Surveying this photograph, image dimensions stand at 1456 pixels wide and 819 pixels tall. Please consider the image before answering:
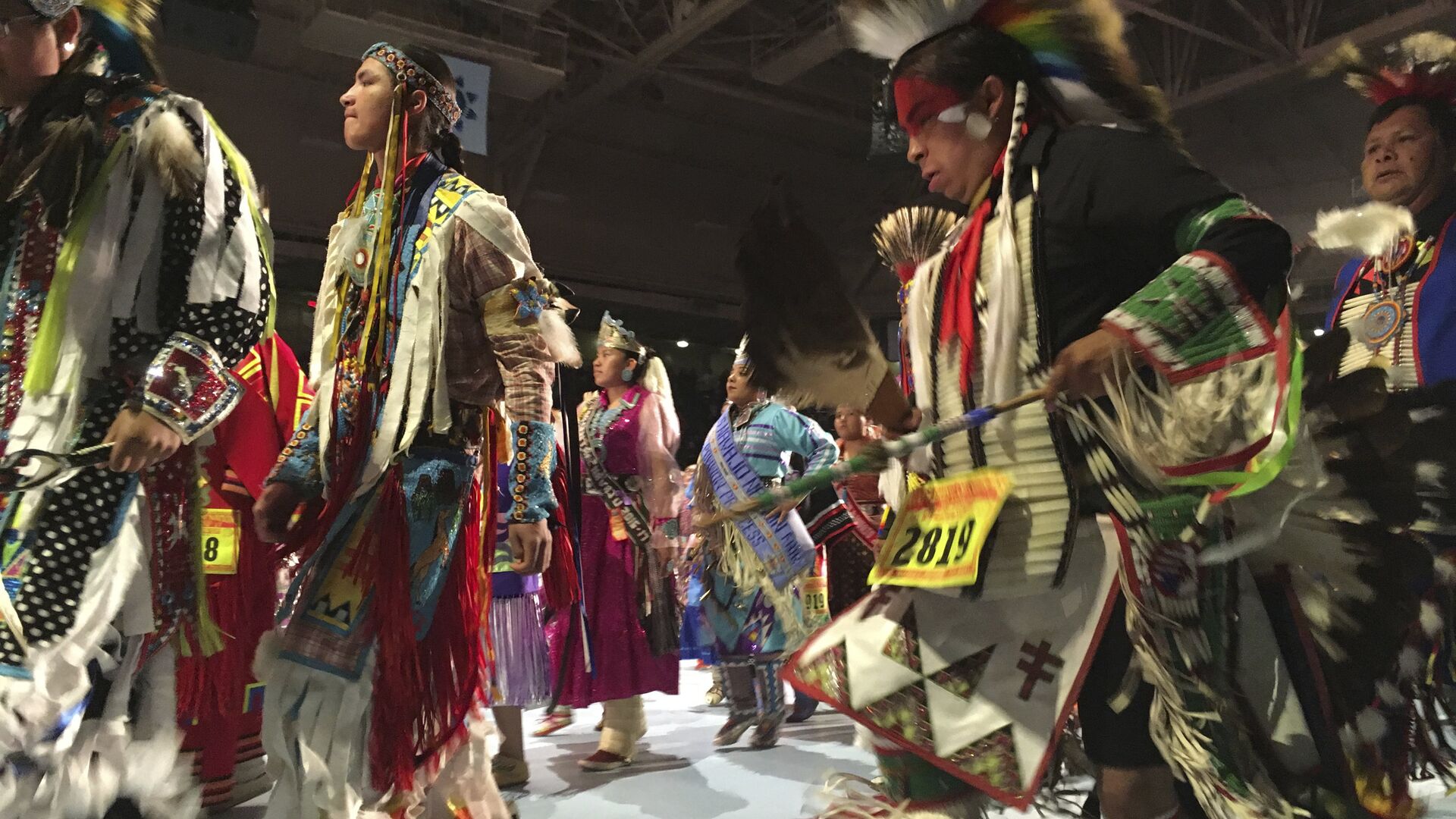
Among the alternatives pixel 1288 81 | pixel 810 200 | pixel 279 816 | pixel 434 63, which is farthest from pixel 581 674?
pixel 1288 81

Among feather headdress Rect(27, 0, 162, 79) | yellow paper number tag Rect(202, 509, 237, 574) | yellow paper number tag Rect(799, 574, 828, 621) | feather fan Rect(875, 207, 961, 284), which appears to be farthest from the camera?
yellow paper number tag Rect(799, 574, 828, 621)

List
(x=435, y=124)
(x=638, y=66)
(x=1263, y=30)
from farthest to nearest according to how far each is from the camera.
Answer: (x=638, y=66)
(x=1263, y=30)
(x=435, y=124)

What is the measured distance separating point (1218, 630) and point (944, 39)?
0.88 meters

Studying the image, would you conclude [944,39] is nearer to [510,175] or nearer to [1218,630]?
[1218,630]

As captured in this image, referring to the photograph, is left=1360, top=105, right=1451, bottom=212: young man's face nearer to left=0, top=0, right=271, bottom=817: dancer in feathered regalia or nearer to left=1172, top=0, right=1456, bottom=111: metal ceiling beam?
left=0, top=0, right=271, bottom=817: dancer in feathered regalia

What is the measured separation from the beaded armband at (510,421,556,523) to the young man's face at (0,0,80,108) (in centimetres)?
95

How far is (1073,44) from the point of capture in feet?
4.82

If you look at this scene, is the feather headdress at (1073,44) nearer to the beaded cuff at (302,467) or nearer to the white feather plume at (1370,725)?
the white feather plume at (1370,725)

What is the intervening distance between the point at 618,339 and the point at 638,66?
4.62 meters

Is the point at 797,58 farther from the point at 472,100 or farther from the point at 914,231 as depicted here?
the point at 914,231

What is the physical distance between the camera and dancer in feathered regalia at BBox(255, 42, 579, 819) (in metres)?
1.76

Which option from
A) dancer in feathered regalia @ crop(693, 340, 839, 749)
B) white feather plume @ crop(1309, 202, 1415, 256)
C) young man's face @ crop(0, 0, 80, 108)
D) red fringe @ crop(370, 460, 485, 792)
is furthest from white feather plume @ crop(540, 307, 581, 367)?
dancer in feathered regalia @ crop(693, 340, 839, 749)

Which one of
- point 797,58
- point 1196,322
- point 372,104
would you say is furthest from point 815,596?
point 797,58

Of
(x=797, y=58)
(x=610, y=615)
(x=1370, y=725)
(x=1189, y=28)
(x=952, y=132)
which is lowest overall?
(x=1370, y=725)
